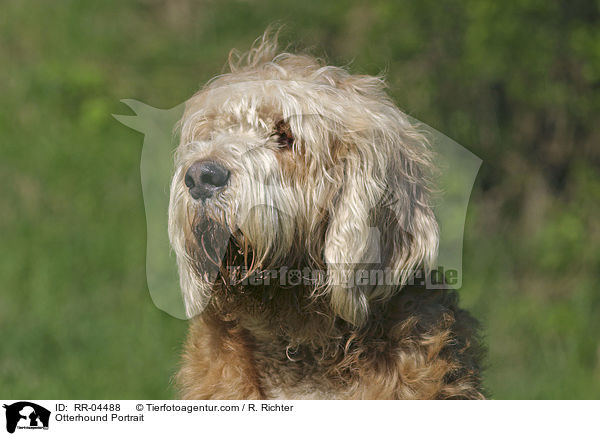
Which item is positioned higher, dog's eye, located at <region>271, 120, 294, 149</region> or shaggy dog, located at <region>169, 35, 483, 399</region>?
dog's eye, located at <region>271, 120, 294, 149</region>

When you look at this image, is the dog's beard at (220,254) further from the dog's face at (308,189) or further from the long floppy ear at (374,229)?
the long floppy ear at (374,229)

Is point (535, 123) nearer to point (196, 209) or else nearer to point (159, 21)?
point (159, 21)

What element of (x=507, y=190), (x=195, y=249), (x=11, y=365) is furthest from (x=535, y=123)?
(x=195, y=249)

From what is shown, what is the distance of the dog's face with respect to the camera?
9.87 feet

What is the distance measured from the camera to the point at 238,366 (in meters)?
3.30

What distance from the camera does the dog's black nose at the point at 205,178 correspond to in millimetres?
2895

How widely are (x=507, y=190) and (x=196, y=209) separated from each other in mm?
5523

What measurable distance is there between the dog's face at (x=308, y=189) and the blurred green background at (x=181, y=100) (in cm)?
260

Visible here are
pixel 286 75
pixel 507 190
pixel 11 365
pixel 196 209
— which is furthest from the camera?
pixel 507 190

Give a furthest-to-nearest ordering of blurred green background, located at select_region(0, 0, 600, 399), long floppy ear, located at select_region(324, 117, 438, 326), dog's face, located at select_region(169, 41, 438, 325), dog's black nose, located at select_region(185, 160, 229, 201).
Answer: blurred green background, located at select_region(0, 0, 600, 399), long floppy ear, located at select_region(324, 117, 438, 326), dog's face, located at select_region(169, 41, 438, 325), dog's black nose, located at select_region(185, 160, 229, 201)

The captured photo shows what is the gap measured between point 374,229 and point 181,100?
303cm
